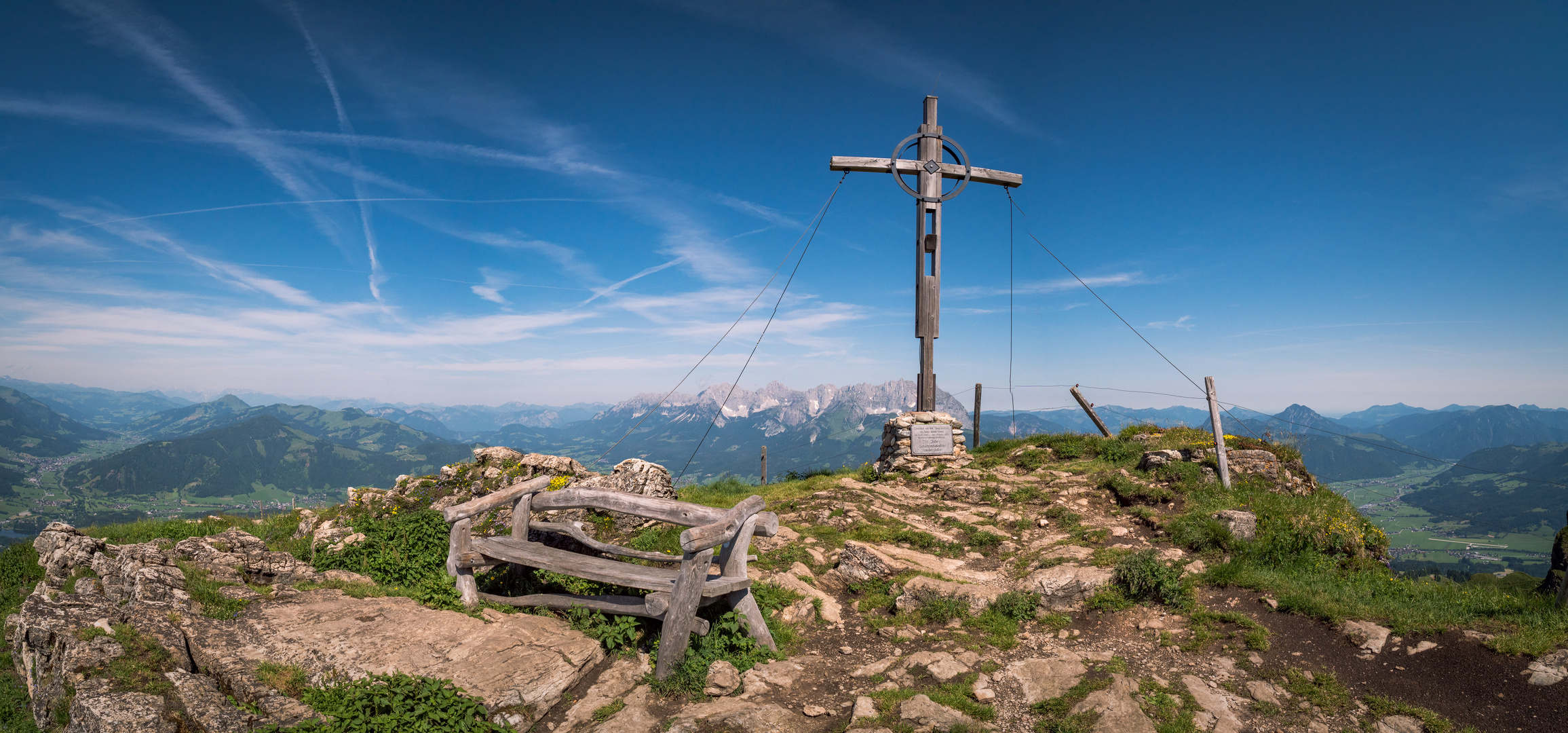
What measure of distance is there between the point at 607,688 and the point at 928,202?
1486 cm

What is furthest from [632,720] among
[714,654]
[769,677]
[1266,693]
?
[1266,693]

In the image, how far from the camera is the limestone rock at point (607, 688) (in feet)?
18.5

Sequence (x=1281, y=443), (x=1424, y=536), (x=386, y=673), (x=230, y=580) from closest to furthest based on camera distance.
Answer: (x=386, y=673) → (x=230, y=580) → (x=1281, y=443) → (x=1424, y=536)

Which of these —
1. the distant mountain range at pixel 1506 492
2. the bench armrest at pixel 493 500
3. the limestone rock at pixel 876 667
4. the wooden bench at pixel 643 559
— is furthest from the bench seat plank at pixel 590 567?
the distant mountain range at pixel 1506 492

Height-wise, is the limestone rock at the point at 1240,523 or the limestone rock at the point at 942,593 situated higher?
the limestone rock at the point at 1240,523

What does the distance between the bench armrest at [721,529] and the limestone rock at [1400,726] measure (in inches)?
239

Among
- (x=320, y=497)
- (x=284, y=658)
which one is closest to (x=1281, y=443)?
(x=284, y=658)

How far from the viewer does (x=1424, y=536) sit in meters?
112

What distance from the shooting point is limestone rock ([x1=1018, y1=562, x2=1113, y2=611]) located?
26.9ft

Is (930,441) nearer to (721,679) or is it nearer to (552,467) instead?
(552,467)

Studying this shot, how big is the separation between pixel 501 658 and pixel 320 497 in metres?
227

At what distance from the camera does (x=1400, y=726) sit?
5.32m

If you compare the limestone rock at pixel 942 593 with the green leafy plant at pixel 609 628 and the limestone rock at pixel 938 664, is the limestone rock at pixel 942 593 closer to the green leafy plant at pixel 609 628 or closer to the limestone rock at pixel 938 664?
the limestone rock at pixel 938 664

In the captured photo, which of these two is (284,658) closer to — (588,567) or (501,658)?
Result: (501,658)
